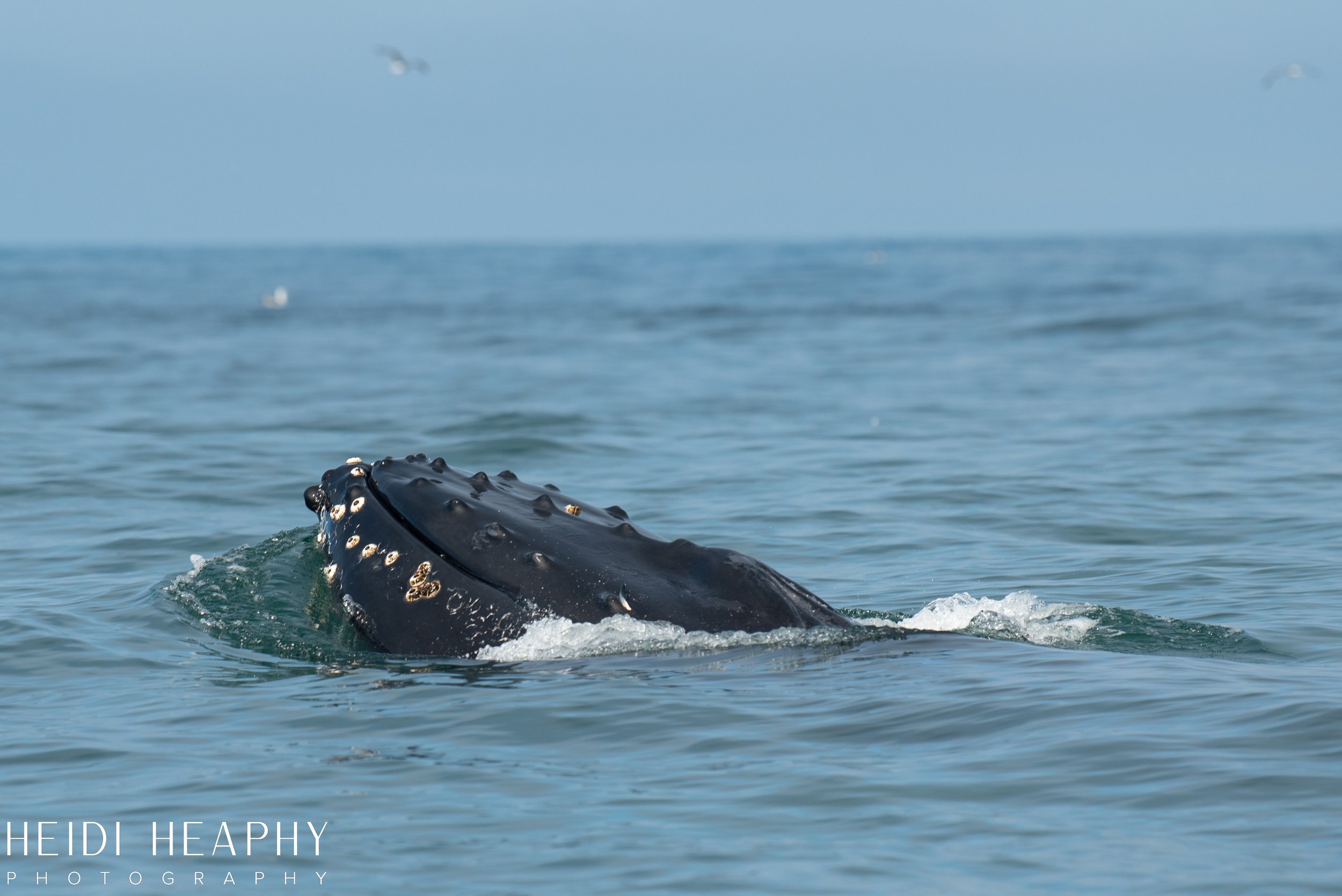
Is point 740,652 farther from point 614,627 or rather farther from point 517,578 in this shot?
point 517,578

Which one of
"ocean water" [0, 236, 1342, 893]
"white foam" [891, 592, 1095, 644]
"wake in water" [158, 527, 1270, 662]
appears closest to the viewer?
"ocean water" [0, 236, 1342, 893]

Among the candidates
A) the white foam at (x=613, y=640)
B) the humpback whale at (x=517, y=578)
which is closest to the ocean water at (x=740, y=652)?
the white foam at (x=613, y=640)

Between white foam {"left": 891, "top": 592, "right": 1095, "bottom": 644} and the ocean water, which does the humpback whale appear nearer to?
the ocean water

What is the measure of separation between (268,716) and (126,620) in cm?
270

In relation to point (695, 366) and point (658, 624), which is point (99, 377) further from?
point (658, 624)

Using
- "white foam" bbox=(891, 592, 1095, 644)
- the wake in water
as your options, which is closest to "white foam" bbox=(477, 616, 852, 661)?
the wake in water

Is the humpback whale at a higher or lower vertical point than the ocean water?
higher

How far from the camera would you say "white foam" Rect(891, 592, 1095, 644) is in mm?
8000

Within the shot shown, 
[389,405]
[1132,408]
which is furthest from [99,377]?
[1132,408]

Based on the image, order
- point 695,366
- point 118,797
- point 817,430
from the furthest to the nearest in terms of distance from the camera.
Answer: point 695,366
point 817,430
point 118,797

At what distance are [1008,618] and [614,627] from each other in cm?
279

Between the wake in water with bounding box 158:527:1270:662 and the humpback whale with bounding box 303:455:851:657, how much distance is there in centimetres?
8

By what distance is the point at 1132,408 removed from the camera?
19.8 m

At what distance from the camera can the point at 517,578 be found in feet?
21.3
